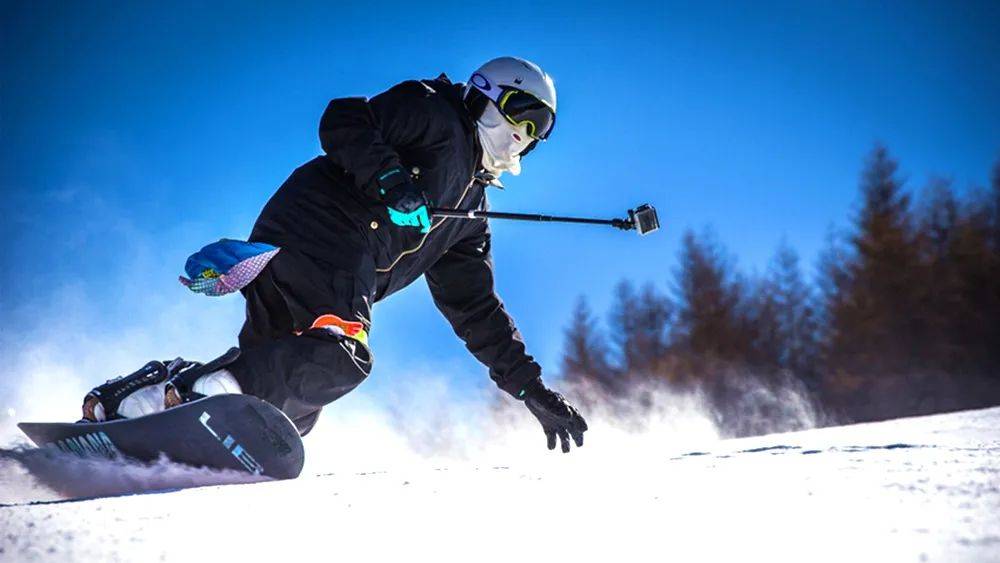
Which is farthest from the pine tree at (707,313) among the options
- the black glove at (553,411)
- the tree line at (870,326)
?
the black glove at (553,411)

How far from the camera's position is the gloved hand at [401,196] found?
2.88 m

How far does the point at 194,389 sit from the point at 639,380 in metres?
27.1

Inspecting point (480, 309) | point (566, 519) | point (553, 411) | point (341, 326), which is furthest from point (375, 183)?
point (566, 519)

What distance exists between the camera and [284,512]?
1455mm

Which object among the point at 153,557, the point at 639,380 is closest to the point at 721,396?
the point at 639,380

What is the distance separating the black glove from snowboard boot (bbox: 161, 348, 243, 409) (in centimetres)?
194

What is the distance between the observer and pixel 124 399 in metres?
2.36

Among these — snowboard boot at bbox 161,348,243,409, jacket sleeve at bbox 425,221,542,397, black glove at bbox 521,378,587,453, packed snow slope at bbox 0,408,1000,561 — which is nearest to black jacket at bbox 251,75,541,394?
jacket sleeve at bbox 425,221,542,397

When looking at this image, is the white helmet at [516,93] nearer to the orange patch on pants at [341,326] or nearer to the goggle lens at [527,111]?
the goggle lens at [527,111]

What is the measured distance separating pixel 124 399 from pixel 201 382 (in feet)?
0.81

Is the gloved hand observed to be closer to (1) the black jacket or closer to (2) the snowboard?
(1) the black jacket

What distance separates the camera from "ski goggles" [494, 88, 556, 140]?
11.7 feet

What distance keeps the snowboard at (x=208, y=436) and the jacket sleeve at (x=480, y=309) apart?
6.36 feet

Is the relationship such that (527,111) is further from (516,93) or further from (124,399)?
(124,399)
